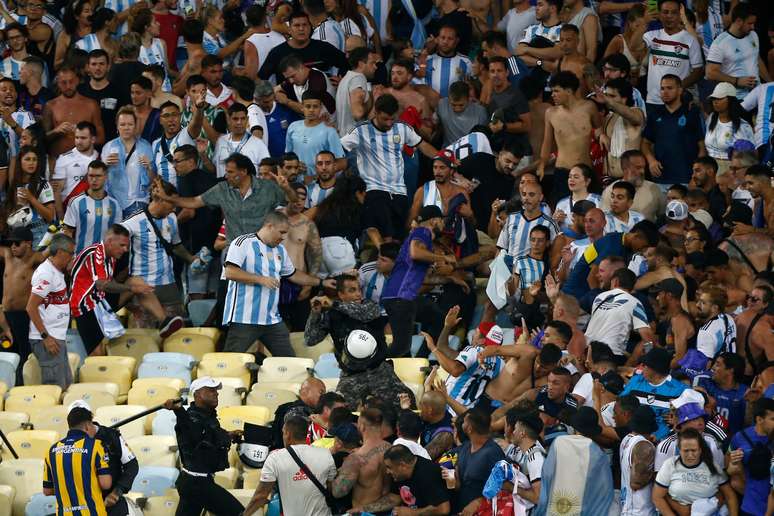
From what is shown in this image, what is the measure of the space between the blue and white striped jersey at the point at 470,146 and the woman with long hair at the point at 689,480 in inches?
216

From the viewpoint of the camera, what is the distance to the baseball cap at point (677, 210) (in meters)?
15.1

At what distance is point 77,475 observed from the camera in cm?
1208

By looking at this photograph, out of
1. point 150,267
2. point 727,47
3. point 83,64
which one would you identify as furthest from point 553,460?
point 83,64

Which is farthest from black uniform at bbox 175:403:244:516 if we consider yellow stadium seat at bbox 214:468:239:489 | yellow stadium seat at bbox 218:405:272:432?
yellow stadium seat at bbox 218:405:272:432

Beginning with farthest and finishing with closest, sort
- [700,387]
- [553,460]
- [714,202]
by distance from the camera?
[714,202], [700,387], [553,460]

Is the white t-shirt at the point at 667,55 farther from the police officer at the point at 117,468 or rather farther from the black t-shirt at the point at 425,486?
the police officer at the point at 117,468

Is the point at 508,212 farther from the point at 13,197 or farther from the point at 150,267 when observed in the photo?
the point at 13,197

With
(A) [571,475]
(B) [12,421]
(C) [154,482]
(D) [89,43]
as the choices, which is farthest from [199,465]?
(D) [89,43]

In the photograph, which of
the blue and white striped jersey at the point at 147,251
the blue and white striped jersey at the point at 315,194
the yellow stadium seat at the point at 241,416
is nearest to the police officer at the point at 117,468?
the yellow stadium seat at the point at 241,416

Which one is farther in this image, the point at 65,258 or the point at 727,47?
the point at 727,47

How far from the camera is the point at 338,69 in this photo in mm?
17891

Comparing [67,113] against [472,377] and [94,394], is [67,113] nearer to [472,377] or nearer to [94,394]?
[94,394]

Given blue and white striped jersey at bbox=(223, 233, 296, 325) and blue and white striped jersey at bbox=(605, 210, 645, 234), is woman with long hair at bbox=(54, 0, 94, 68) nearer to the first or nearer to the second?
blue and white striped jersey at bbox=(223, 233, 296, 325)

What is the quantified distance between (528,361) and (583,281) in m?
1.72
